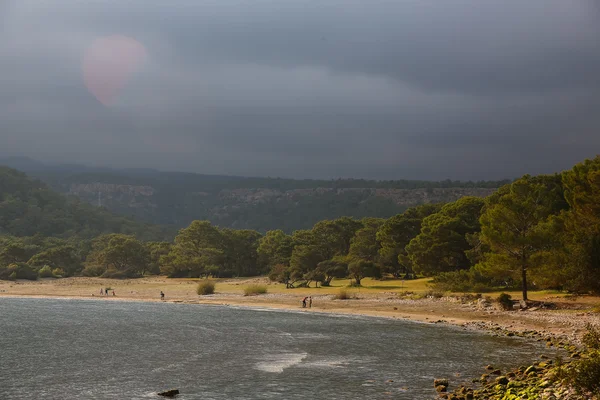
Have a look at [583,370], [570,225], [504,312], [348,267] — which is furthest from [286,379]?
[348,267]

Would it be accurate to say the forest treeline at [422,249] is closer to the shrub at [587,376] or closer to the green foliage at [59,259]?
the green foliage at [59,259]

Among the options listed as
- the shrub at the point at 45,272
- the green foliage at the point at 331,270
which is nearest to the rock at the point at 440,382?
the green foliage at the point at 331,270

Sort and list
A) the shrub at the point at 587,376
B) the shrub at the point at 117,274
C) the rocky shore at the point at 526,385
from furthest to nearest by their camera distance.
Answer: the shrub at the point at 117,274
the rocky shore at the point at 526,385
the shrub at the point at 587,376

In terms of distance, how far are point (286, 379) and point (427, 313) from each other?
32.2 metres

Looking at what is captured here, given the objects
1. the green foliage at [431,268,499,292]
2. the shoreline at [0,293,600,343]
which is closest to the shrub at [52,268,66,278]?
the shoreline at [0,293,600,343]

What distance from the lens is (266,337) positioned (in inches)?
1907

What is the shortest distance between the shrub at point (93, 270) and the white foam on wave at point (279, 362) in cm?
11083

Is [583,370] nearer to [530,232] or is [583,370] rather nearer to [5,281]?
[530,232]

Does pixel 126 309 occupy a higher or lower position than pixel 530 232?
lower

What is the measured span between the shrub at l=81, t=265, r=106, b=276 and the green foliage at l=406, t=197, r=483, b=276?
3435 inches

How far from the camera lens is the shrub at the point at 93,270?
456 feet

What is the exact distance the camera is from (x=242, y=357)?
128 ft

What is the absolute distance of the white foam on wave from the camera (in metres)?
34.7

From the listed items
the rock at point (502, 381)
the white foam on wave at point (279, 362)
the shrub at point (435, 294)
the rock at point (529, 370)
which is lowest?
the white foam on wave at point (279, 362)
